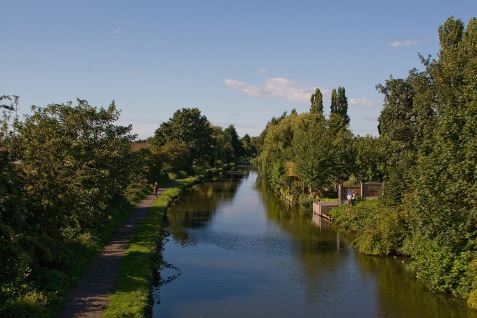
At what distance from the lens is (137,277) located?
71.3 feet

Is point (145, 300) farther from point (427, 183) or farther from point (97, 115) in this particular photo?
point (97, 115)

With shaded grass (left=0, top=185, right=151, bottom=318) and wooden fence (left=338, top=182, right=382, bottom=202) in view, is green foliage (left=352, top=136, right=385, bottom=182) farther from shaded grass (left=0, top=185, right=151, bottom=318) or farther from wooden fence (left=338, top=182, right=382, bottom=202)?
shaded grass (left=0, top=185, right=151, bottom=318)

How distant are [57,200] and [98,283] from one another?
4019 mm

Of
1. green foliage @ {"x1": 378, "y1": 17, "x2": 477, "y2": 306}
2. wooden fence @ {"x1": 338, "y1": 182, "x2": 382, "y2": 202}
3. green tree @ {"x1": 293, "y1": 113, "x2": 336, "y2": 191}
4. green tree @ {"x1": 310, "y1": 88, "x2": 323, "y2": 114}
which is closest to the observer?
green foliage @ {"x1": 378, "y1": 17, "x2": 477, "y2": 306}

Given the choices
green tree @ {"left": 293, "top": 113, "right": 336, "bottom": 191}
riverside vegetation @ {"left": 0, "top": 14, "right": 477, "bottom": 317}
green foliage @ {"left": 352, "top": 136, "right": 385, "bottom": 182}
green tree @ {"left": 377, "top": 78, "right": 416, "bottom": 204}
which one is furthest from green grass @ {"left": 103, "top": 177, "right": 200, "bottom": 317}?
green foliage @ {"left": 352, "top": 136, "right": 385, "bottom": 182}

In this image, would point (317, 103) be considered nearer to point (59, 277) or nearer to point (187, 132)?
point (187, 132)

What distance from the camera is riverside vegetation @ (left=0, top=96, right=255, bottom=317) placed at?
1291cm

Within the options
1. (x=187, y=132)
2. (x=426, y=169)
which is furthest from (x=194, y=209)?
(x=187, y=132)

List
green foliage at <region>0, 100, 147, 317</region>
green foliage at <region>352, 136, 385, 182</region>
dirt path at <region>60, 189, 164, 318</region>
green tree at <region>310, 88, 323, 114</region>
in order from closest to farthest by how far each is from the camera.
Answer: green foliage at <region>0, 100, 147, 317</region> → dirt path at <region>60, 189, 164, 318</region> → green foliage at <region>352, 136, 385, 182</region> → green tree at <region>310, 88, 323, 114</region>

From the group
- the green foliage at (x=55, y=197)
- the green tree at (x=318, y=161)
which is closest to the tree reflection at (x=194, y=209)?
the green foliage at (x=55, y=197)

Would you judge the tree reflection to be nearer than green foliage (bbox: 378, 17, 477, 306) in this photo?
No

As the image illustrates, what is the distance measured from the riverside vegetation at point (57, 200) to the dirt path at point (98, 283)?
0.41 metres

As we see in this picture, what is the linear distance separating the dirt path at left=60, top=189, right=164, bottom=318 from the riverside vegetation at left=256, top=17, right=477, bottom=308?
15.1 m

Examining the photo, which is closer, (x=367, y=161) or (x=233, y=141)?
(x=367, y=161)
